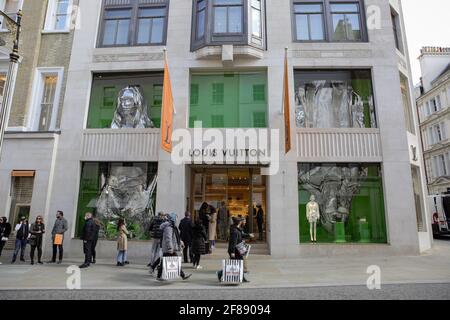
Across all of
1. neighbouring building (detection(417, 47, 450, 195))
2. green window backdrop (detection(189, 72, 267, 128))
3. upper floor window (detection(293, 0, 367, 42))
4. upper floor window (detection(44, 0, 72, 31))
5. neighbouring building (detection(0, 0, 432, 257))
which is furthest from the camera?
neighbouring building (detection(417, 47, 450, 195))

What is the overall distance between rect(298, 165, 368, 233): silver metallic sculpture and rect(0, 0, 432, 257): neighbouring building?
5 centimetres

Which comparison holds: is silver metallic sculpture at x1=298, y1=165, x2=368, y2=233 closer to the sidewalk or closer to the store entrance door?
the sidewalk

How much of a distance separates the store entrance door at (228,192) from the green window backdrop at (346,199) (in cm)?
236

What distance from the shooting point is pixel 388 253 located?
1333 cm

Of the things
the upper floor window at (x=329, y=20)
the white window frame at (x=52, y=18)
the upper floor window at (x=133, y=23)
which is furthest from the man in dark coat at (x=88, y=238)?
the upper floor window at (x=329, y=20)

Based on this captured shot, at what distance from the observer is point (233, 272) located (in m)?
8.33

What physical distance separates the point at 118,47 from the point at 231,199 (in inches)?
398

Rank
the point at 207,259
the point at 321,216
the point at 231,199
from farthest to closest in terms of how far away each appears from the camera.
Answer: the point at 231,199
the point at 321,216
the point at 207,259

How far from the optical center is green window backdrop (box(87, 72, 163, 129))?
1583cm

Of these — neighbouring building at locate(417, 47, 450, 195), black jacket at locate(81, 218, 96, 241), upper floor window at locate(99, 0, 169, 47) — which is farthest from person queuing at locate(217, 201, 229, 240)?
neighbouring building at locate(417, 47, 450, 195)

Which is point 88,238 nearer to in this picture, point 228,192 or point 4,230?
point 4,230

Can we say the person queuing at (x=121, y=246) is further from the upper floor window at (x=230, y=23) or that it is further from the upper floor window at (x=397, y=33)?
the upper floor window at (x=397, y=33)

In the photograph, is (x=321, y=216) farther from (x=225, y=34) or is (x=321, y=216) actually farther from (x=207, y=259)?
(x=225, y=34)
